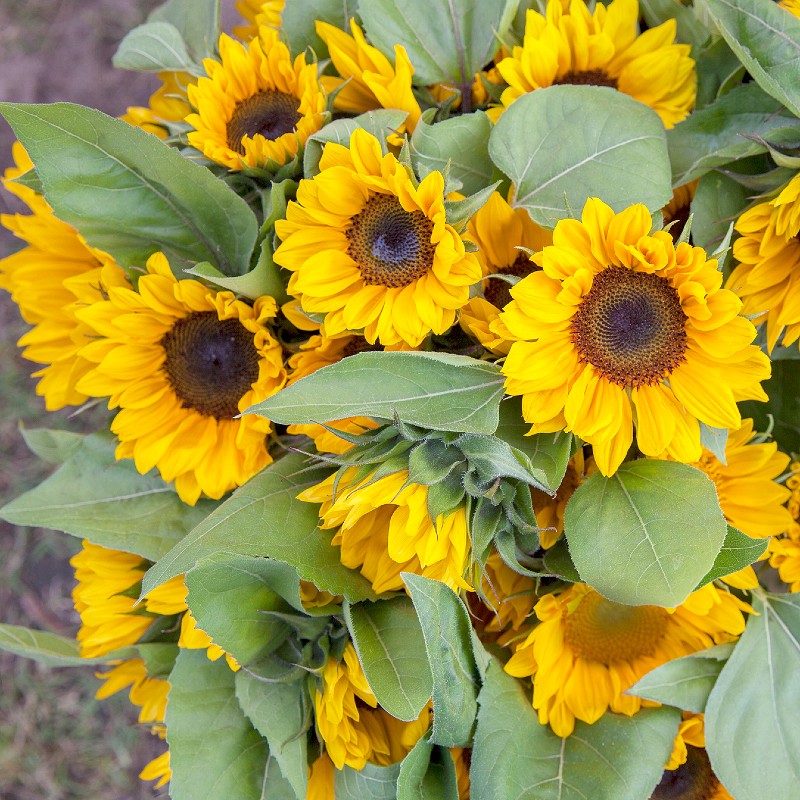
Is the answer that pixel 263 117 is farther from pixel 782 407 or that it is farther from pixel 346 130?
pixel 782 407

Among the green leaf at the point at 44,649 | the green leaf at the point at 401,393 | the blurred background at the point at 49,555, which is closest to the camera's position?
the green leaf at the point at 401,393

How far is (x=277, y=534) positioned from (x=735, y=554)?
0.33m

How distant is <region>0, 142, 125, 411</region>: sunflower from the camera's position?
84 cm

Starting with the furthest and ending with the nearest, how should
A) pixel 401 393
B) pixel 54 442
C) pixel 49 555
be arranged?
1. pixel 49 555
2. pixel 54 442
3. pixel 401 393

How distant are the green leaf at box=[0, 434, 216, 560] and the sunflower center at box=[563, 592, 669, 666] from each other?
0.32 metres

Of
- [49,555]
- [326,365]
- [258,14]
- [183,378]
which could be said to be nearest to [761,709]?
[326,365]

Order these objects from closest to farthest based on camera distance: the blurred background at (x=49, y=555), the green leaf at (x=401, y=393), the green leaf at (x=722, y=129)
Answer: the green leaf at (x=401, y=393) → the green leaf at (x=722, y=129) → the blurred background at (x=49, y=555)

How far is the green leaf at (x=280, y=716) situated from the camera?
0.74m

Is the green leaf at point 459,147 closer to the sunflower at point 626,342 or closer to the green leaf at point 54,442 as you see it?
the sunflower at point 626,342

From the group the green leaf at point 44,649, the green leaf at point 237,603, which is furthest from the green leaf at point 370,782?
the green leaf at point 44,649

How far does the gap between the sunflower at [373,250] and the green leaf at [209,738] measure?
33 cm

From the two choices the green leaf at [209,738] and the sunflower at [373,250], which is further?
the green leaf at [209,738]

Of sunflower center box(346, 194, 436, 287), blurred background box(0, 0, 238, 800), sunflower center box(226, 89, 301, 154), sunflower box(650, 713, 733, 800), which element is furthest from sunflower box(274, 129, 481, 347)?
blurred background box(0, 0, 238, 800)

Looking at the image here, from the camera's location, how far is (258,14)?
91cm
